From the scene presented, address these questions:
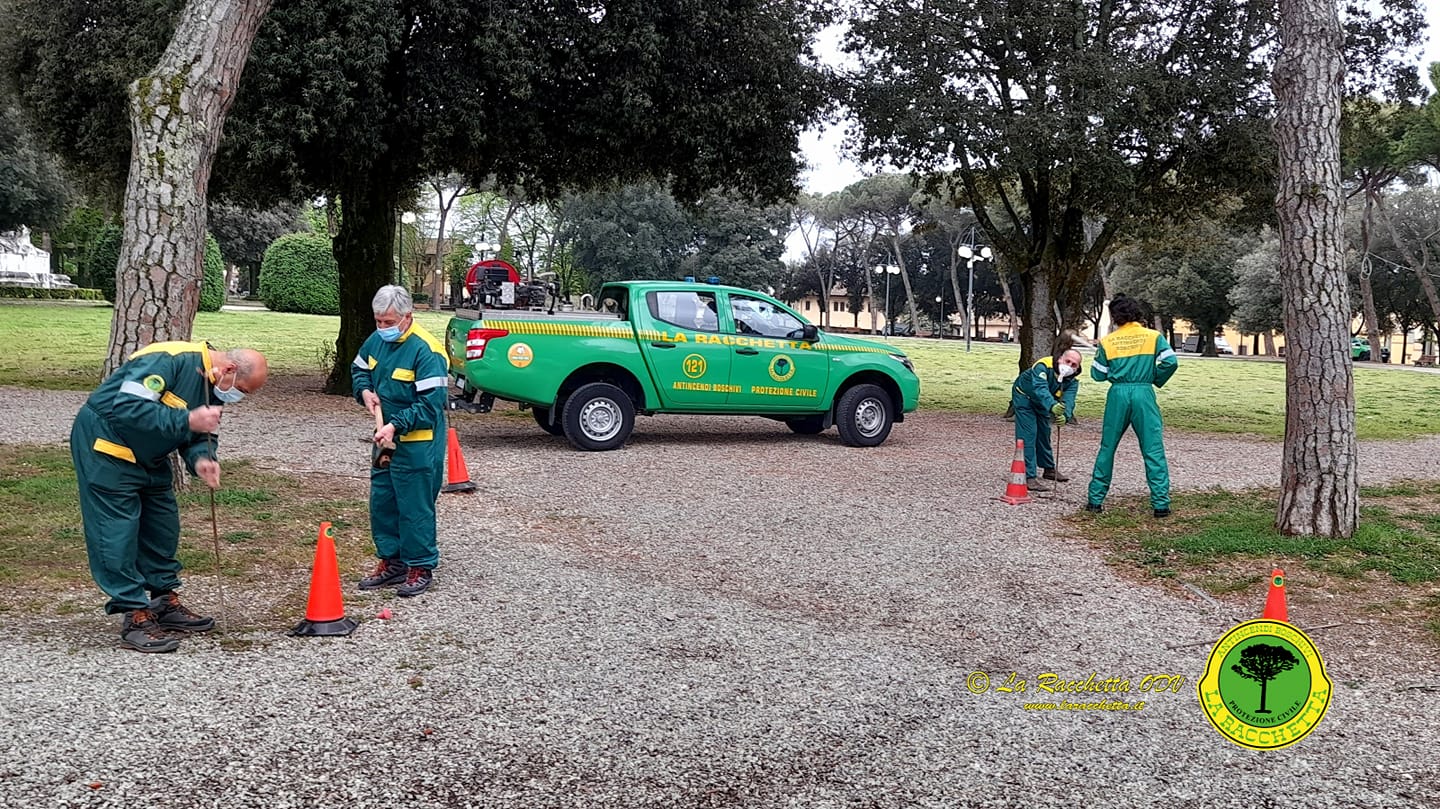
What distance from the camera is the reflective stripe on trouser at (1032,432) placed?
11727 mm

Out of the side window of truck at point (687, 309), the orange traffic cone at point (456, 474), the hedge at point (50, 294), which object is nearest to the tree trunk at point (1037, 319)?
the side window of truck at point (687, 309)

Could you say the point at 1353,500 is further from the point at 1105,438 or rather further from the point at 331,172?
the point at 331,172

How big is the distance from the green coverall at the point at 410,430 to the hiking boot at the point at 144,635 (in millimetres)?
1524

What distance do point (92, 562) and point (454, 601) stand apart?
6.29ft

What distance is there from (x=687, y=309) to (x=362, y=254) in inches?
273

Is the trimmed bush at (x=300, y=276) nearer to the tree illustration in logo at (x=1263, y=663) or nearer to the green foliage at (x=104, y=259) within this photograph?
the green foliage at (x=104, y=259)

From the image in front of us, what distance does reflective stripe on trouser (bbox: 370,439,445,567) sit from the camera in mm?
6836

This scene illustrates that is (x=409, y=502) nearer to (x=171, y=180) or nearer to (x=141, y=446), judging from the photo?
(x=141, y=446)

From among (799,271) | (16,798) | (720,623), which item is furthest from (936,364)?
(799,271)

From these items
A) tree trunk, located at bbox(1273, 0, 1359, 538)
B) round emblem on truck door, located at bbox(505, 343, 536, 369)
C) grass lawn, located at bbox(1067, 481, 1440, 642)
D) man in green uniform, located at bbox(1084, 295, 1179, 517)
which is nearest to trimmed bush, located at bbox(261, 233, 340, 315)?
round emblem on truck door, located at bbox(505, 343, 536, 369)

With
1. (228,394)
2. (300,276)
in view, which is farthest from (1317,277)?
(300,276)

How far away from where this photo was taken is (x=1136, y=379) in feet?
32.3

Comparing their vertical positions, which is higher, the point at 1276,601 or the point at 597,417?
the point at 597,417

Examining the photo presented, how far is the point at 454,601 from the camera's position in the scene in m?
6.83
